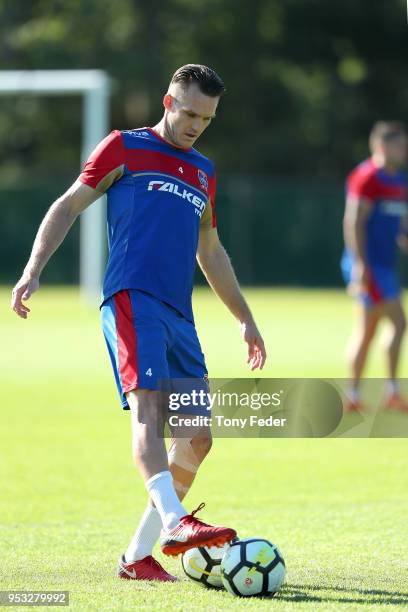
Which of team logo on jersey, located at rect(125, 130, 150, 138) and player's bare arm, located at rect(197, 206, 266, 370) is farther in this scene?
player's bare arm, located at rect(197, 206, 266, 370)

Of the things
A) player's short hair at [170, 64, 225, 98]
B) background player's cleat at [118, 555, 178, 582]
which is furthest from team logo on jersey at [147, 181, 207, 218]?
background player's cleat at [118, 555, 178, 582]

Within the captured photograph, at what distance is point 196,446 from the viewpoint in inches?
230

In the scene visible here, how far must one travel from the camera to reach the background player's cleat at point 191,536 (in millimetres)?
5066

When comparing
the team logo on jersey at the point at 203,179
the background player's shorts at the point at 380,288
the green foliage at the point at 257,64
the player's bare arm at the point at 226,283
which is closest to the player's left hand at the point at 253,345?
the player's bare arm at the point at 226,283

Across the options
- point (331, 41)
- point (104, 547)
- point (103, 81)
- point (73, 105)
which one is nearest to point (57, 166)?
point (73, 105)

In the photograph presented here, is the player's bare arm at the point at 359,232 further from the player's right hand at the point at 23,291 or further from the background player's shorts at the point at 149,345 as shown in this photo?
the player's right hand at the point at 23,291

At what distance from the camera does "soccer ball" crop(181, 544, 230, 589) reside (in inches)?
219

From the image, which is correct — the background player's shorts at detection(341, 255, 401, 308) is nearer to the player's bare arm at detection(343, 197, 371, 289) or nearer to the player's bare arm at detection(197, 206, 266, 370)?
the player's bare arm at detection(343, 197, 371, 289)

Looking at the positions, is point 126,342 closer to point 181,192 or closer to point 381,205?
point 181,192

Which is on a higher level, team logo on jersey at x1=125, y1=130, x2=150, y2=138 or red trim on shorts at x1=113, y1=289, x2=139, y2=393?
team logo on jersey at x1=125, y1=130, x2=150, y2=138

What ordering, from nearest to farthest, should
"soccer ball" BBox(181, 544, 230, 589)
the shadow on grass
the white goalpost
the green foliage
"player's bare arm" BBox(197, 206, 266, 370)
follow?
the shadow on grass → "soccer ball" BBox(181, 544, 230, 589) → "player's bare arm" BBox(197, 206, 266, 370) → the white goalpost → the green foliage

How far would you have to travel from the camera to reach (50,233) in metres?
5.63

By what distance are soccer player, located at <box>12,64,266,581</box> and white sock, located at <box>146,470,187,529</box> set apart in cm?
3

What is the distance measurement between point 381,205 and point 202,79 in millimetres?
6826
